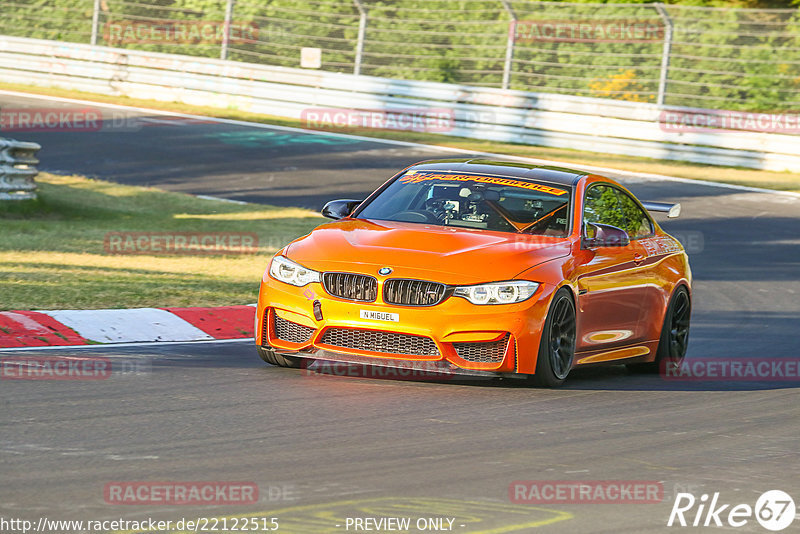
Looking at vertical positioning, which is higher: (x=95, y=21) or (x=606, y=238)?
(x=95, y=21)

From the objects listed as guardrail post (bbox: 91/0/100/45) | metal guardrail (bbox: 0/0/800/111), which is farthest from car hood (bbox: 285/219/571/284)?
guardrail post (bbox: 91/0/100/45)

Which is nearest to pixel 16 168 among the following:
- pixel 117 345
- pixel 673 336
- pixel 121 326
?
pixel 121 326

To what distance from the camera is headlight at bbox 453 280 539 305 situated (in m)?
8.57

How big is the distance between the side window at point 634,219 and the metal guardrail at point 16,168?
30.3 feet

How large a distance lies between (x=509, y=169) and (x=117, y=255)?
20.2ft

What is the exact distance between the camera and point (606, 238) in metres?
9.63

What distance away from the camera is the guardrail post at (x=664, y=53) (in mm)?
26641

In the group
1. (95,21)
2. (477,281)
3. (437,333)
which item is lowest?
(437,333)

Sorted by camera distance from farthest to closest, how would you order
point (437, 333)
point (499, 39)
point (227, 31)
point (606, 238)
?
point (227, 31) < point (499, 39) < point (606, 238) < point (437, 333)

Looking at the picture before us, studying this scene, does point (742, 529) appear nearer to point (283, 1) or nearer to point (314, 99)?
point (314, 99)

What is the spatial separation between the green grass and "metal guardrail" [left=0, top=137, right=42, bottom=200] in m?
0.17

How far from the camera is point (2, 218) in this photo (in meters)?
17.2

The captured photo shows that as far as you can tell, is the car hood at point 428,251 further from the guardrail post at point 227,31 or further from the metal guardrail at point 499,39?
the guardrail post at point 227,31
